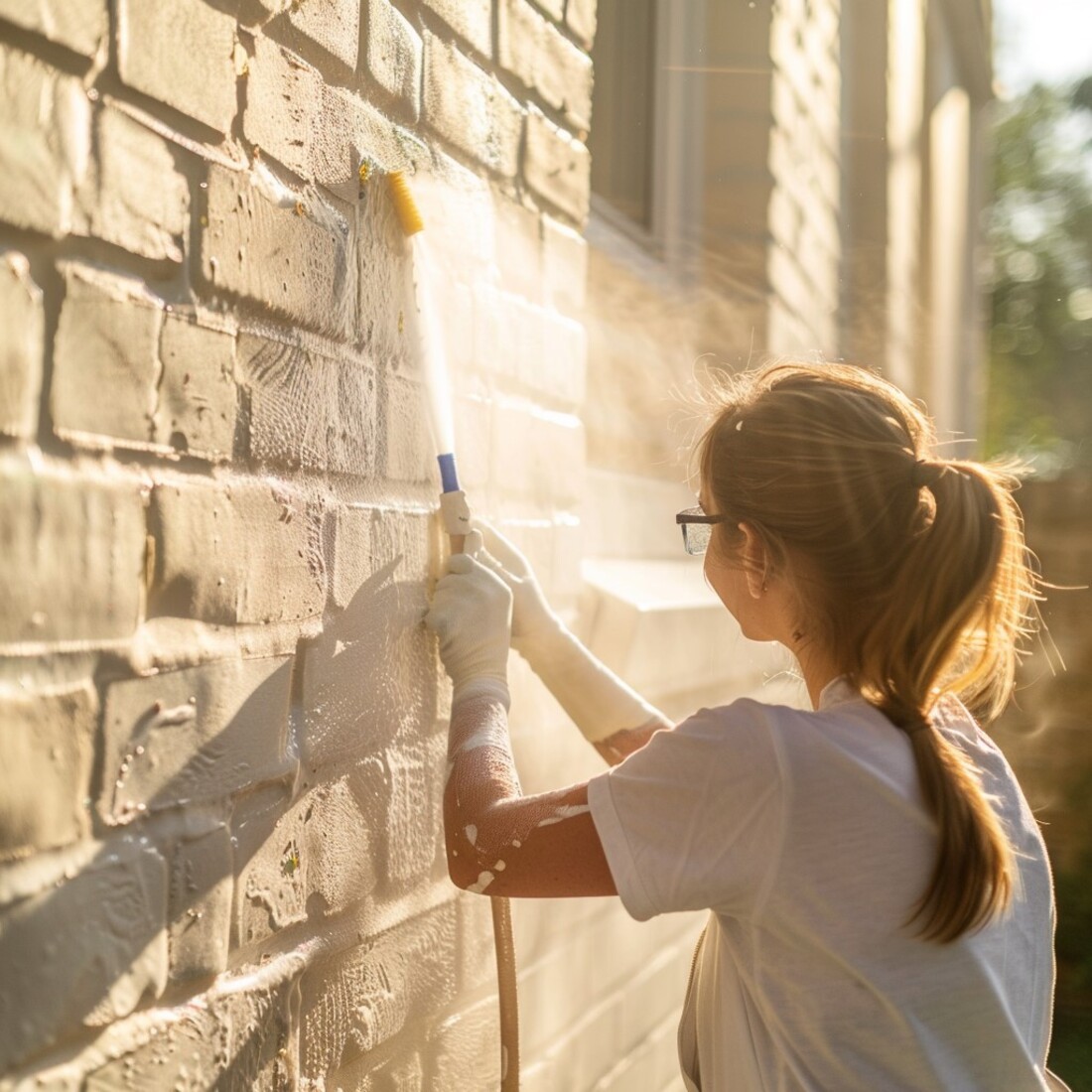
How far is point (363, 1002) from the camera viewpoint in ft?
5.15

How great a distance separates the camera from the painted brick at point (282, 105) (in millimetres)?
1337

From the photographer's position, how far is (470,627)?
169cm

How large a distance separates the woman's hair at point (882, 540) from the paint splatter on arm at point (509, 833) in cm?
37

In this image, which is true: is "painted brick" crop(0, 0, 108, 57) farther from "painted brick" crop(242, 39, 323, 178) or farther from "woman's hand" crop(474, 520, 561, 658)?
"woman's hand" crop(474, 520, 561, 658)

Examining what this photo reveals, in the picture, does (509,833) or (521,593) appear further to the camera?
(521,593)

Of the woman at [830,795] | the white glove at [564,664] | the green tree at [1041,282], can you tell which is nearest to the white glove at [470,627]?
the woman at [830,795]

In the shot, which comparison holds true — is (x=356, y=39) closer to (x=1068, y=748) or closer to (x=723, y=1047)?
(x=723, y=1047)

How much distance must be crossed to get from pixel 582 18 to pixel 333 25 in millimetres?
921

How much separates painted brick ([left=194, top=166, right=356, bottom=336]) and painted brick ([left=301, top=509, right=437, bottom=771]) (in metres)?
0.27

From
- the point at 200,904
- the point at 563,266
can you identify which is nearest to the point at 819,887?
the point at 200,904

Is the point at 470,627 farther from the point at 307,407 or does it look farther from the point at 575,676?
the point at 307,407

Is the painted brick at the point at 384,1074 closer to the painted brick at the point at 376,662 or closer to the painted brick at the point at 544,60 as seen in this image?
the painted brick at the point at 376,662

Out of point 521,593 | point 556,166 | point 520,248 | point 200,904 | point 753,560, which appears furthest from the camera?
point 556,166

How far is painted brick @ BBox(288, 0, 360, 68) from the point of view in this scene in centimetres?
143
